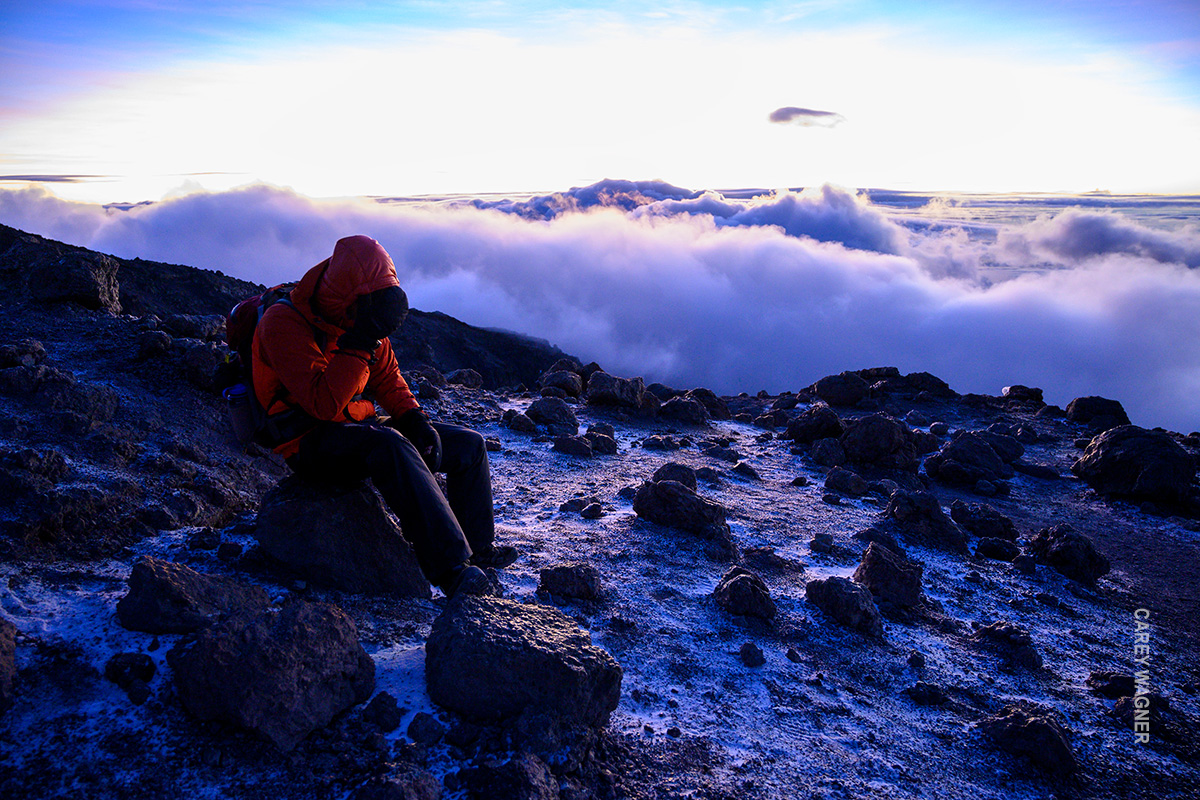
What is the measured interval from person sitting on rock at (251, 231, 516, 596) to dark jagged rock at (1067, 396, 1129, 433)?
34.8 ft

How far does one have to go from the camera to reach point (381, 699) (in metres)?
2.44

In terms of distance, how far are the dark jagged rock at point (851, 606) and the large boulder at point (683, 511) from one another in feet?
3.09

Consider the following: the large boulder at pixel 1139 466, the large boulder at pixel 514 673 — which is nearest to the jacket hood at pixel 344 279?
the large boulder at pixel 514 673

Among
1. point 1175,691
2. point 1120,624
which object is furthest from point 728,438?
point 1175,691

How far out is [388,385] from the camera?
3.79 metres

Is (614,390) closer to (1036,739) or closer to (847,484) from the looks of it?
(847,484)

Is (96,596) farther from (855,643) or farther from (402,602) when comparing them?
(855,643)

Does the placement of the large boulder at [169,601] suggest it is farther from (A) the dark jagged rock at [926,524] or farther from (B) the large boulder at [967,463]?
(B) the large boulder at [967,463]

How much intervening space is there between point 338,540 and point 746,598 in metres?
2.12

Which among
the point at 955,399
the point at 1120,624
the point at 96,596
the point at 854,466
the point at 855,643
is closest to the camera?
the point at 96,596

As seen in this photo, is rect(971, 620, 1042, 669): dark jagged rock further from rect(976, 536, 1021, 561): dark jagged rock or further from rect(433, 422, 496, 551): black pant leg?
rect(433, 422, 496, 551): black pant leg

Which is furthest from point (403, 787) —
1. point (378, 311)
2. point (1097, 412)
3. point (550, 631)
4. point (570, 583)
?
point (1097, 412)

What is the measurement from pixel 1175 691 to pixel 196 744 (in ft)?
15.4

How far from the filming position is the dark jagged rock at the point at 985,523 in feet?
18.5
